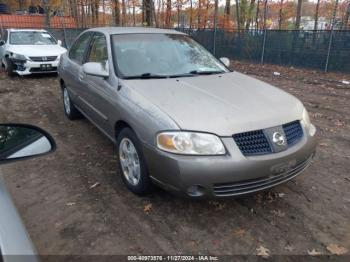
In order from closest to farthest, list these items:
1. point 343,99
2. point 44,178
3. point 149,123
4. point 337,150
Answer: point 149,123
point 44,178
point 337,150
point 343,99

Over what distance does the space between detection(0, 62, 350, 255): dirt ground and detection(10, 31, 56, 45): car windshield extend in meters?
8.10

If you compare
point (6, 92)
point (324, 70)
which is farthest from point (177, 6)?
point (6, 92)

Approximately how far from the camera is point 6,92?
884 centimetres

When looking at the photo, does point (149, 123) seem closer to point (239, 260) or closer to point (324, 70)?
point (239, 260)

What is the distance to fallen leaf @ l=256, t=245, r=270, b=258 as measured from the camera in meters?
2.71

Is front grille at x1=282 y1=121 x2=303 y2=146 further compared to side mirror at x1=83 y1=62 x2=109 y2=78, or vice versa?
side mirror at x1=83 y1=62 x2=109 y2=78

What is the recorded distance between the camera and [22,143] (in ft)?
6.17

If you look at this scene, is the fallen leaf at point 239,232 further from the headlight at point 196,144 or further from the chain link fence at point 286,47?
the chain link fence at point 286,47

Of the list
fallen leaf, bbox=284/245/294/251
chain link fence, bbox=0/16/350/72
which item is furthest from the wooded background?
fallen leaf, bbox=284/245/294/251

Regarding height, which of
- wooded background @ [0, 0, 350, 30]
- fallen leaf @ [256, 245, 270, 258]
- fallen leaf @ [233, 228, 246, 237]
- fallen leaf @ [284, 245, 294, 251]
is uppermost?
wooded background @ [0, 0, 350, 30]

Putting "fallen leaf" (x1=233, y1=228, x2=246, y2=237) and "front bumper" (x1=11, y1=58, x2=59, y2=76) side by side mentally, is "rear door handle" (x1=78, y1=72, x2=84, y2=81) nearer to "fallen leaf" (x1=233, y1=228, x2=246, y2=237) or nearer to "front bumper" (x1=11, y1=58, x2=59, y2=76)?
"fallen leaf" (x1=233, y1=228, x2=246, y2=237)

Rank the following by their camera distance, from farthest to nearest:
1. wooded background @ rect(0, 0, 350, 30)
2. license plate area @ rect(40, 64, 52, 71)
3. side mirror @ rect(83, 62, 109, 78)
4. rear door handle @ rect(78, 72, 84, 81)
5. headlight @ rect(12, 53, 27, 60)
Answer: wooded background @ rect(0, 0, 350, 30) → license plate area @ rect(40, 64, 52, 71) → headlight @ rect(12, 53, 27, 60) → rear door handle @ rect(78, 72, 84, 81) → side mirror @ rect(83, 62, 109, 78)

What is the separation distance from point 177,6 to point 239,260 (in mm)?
30346

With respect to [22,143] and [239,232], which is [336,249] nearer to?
[239,232]
